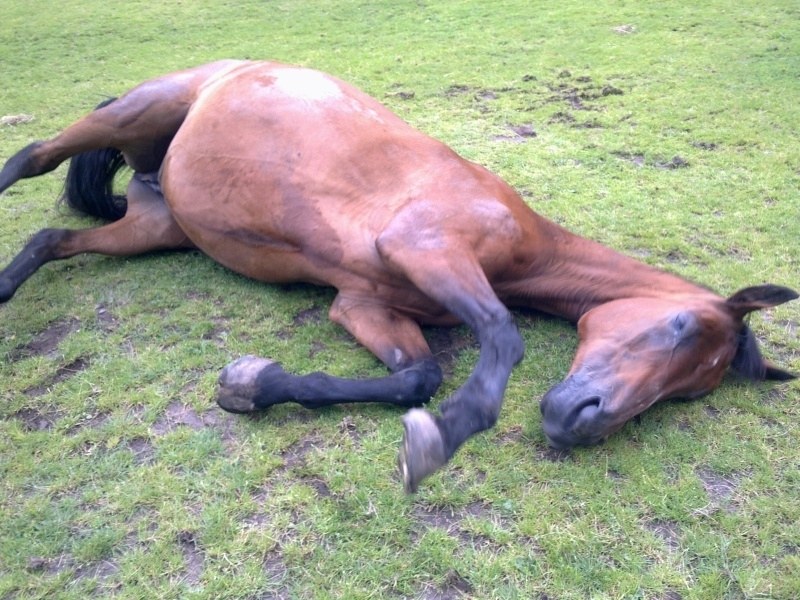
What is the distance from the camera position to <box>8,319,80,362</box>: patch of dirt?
372cm

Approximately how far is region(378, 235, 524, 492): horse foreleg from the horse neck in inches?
24.8

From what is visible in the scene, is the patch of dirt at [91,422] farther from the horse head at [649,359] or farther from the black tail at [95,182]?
the black tail at [95,182]

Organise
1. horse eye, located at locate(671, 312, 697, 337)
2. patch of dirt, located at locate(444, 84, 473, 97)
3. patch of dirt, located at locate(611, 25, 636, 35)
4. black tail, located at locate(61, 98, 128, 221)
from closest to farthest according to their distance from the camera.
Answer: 1. horse eye, located at locate(671, 312, 697, 337)
2. black tail, located at locate(61, 98, 128, 221)
3. patch of dirt, located at locate(444, 84, 473, 97)
4. patch of dirt, located at locate(611, 25, 636, 35)

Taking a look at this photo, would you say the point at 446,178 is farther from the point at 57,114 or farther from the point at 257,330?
the point at 57,114

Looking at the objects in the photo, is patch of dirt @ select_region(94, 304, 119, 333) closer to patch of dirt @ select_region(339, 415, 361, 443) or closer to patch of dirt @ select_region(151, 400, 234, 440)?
patch of dirt @ select_region(151, 400, 234, 440)

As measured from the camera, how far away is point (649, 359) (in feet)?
10.0

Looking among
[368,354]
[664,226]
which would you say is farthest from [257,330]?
[664,226]

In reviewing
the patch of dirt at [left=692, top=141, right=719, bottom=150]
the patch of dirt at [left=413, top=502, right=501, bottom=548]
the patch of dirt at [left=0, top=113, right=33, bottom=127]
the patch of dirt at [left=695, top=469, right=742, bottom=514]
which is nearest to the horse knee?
the patch of dirt at [left=413, top=502, right=501, bottom=548]

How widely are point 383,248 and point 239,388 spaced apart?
99 centimetres

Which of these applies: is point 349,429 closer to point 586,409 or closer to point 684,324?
point 586,409

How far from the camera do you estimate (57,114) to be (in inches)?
295

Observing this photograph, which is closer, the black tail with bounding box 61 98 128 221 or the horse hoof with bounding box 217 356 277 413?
the horse hoof with bounding box 217 356 277 413

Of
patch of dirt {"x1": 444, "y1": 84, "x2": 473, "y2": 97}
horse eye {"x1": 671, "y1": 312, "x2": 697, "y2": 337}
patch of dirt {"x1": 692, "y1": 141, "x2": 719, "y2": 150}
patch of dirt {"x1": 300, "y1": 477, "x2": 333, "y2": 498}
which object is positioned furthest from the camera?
patch of dirt {"x1": 444, "y1": 84, "x2": 473, "y2": 97}

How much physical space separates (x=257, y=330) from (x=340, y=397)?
934 mm
